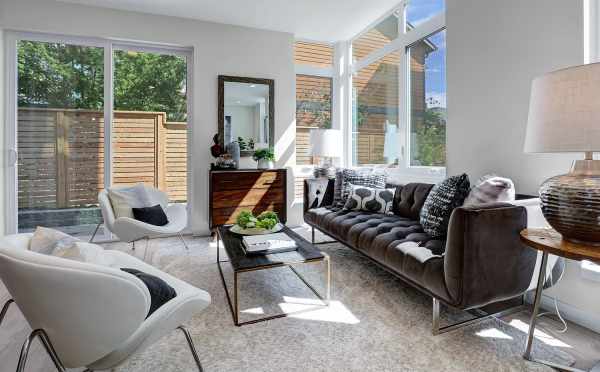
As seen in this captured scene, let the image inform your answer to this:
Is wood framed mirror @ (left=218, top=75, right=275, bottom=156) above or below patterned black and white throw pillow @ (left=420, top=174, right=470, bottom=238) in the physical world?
above

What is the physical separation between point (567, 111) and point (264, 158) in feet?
10.8

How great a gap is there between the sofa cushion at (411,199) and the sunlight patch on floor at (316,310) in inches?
47.7

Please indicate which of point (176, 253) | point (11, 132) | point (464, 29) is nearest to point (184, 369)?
point (176, 253)

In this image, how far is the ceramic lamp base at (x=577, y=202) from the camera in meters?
1.27

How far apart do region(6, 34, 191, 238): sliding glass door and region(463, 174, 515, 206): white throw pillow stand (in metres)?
3.44

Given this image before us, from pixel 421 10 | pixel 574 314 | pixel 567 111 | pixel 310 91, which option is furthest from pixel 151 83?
pixel 574 314

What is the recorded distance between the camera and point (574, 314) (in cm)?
195

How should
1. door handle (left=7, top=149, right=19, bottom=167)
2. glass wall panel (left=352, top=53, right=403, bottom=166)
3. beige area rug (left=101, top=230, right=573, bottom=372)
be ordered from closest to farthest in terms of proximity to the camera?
beige area rug (left=101, top=230, right=573, bottom=372) < door handle (left=7, top=149, right=19, bottom=167) < glass wall panel (left=352, top=53, right=403, bottom=166)

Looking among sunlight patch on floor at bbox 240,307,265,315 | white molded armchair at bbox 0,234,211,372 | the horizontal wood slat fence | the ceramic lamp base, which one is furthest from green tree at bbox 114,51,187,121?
the ceramic lamp base

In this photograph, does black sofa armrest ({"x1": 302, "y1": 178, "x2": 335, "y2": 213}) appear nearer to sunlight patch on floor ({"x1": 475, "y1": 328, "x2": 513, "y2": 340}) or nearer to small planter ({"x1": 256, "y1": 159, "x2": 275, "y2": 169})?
small planter ({"x1": 256, "y1": 159, "x2": 275, "y2": 169})

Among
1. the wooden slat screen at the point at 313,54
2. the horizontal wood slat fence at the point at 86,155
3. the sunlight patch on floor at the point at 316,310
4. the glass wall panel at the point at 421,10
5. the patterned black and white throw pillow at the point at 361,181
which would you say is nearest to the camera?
the sunlight patch on floor at the point at 316,310

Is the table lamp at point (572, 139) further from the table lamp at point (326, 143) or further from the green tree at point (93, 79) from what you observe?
the green tree at point (93, 79)

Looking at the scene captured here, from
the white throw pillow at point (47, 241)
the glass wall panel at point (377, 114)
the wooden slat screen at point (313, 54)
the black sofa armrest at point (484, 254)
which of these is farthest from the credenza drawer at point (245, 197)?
the black sofa armrest at point (484, 254)

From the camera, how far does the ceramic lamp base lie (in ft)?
4.15
